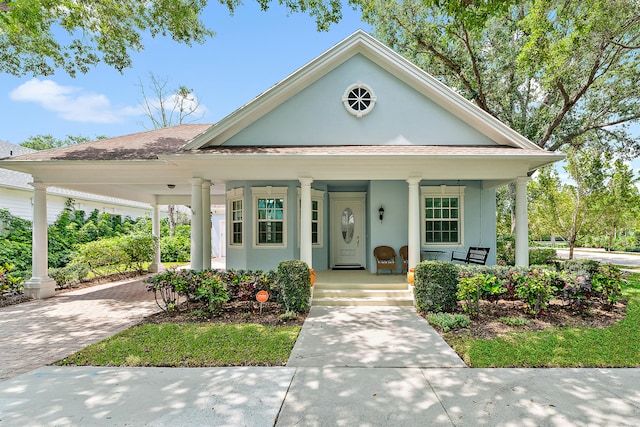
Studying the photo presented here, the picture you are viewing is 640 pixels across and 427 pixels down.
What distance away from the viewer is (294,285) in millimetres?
7043

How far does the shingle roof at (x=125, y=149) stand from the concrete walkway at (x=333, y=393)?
5289 mm

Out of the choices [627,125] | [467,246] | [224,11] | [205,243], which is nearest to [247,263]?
[205,243]

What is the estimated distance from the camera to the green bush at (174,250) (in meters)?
19.4

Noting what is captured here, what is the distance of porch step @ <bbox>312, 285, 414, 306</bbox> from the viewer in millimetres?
7938

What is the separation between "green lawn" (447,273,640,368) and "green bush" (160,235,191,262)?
17.7m

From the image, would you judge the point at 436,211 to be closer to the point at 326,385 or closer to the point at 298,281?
the point at 298,281

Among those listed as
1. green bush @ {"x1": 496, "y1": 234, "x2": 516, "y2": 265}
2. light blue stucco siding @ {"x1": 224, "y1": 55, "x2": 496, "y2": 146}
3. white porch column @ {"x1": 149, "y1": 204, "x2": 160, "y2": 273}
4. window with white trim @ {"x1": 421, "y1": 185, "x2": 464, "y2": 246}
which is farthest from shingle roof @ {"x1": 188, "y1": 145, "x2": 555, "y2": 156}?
white porch column @ {"x1": 149, "y1": 204, "x2": 160, "y2": 273}

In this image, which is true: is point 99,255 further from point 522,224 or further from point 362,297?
point 522,224

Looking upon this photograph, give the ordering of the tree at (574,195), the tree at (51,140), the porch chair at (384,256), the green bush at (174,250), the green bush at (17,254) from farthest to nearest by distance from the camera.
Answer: the tree at (51,140) < the green bush at (174,250) < the tree at (574,195) < the green bush at (17,254) < the porch chair at (384,256)

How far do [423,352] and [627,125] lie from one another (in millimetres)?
18650

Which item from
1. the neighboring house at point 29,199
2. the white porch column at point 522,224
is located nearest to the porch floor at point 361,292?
the white porch column at point 522,224

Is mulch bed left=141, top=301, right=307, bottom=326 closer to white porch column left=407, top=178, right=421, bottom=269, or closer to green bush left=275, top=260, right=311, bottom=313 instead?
green bush left=275, top=260, right=311, bottom=313

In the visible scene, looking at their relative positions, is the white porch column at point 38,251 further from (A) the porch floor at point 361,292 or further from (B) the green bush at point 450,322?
(B) the green bush at point 450,322

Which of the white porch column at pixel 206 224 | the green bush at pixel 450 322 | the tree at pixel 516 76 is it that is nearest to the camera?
the green bush at pixel 450 322
